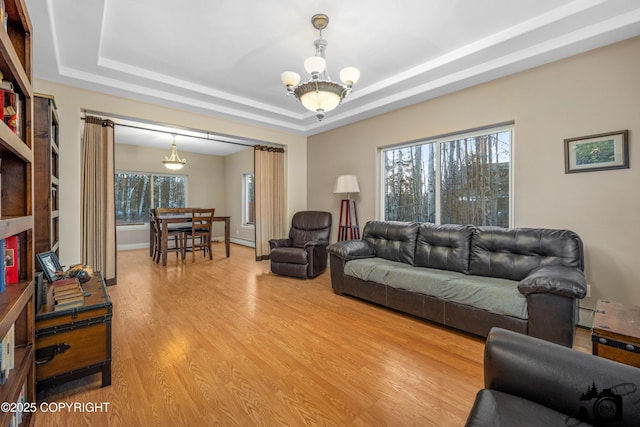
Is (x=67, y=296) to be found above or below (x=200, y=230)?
below

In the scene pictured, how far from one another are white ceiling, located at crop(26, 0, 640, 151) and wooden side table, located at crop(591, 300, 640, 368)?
229 cm

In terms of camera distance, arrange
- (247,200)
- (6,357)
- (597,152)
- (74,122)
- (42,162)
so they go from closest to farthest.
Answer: (6,357)
(42,162)
(597,152)
(74,122)
(247,200)

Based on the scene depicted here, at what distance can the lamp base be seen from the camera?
4605 millimetres

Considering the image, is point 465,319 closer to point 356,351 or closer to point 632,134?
point 356,351

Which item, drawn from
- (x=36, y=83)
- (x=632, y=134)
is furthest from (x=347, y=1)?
(x=36, y=83)

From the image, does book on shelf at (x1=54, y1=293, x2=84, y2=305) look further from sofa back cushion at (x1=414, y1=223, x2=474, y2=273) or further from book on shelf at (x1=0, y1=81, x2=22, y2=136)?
sofa back cushion at (x1=414, y1=223, x2=474, y2=273)

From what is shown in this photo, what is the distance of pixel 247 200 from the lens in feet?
25.8

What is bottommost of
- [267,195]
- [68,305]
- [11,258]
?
[68,305]

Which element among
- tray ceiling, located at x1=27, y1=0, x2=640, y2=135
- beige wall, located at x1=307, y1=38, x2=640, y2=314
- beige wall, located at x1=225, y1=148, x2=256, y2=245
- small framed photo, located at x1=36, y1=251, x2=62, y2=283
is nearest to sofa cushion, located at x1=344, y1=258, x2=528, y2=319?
beige wall, located at x1=307, y1=38, x2=640, y2=314

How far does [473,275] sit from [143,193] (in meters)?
7.71

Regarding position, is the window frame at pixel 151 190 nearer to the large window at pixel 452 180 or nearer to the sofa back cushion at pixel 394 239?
the large window at pixel 452 180

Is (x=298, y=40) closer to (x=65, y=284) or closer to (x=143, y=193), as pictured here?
(x=65, y=284)

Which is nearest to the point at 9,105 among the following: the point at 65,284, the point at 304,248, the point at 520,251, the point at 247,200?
the point at 65,284

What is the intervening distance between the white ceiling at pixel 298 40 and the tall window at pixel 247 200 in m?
3.89
